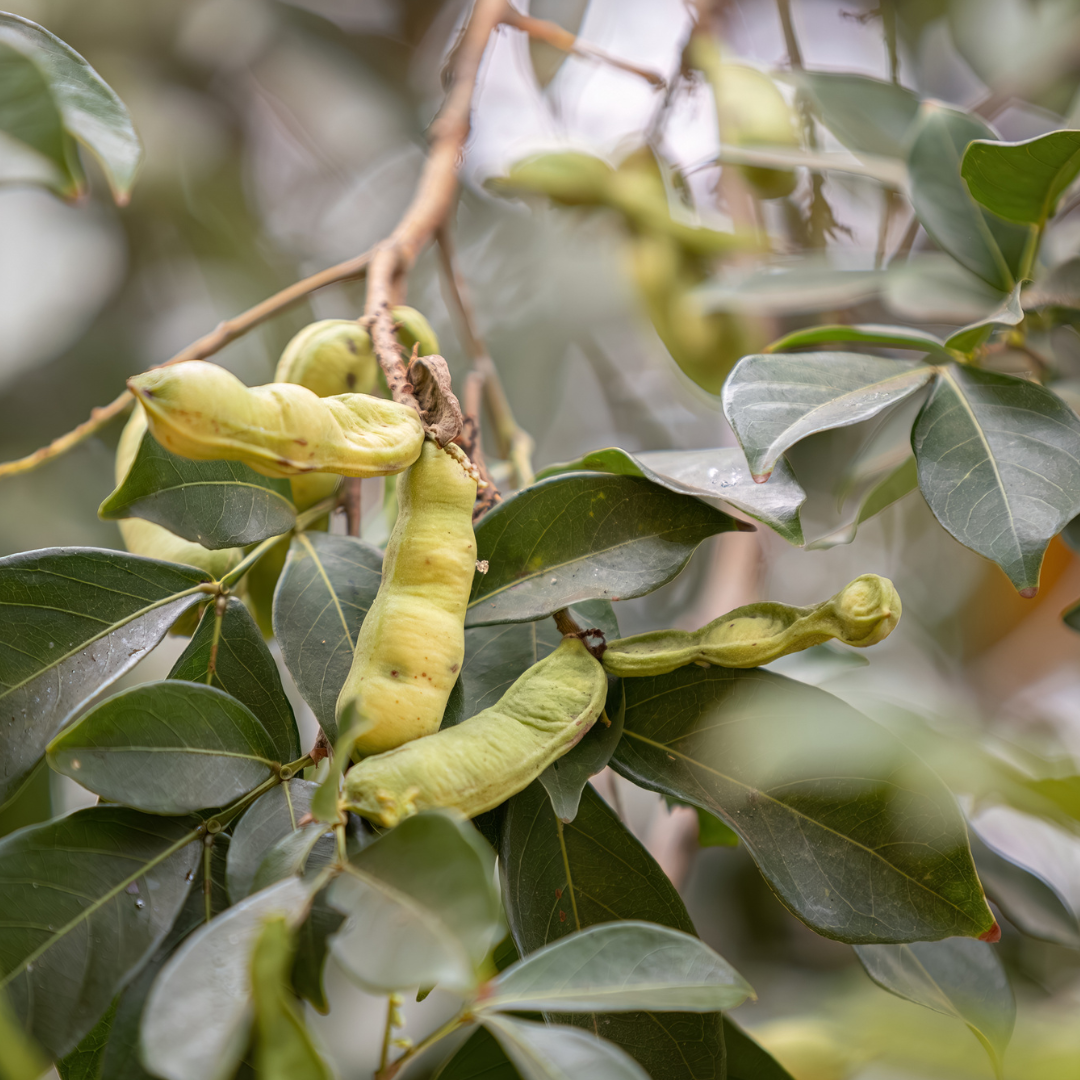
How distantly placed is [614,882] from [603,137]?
1293mm

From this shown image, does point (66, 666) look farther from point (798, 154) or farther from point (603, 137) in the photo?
point (603, 137)

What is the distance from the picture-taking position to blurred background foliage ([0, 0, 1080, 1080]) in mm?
1061

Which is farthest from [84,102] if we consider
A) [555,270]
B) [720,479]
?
[555,270]

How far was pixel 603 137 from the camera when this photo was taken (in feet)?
4.64

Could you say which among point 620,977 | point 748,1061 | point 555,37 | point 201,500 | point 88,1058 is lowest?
point 748,1061

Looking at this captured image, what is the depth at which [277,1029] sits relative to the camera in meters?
0.27

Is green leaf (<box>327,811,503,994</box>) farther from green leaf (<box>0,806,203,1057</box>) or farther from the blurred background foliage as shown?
the blurred background foliage

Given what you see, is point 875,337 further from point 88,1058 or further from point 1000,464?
point 88,1058

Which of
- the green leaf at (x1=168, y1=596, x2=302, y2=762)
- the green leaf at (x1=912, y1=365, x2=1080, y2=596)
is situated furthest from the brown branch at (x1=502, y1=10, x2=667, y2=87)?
the green leaf at (x1=168, y1=596, x2=302, y2=762)

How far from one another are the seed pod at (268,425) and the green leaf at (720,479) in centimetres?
12

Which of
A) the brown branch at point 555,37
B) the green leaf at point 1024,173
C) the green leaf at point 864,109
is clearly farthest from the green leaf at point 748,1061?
the brown branch at point 555,37

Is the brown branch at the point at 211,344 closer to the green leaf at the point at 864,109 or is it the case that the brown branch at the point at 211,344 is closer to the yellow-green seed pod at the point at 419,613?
the yellow-green seed pod at the point at 419,613

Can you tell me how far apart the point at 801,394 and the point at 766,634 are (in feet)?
0.50

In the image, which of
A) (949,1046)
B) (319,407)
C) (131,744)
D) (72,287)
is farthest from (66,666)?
(72,287)
